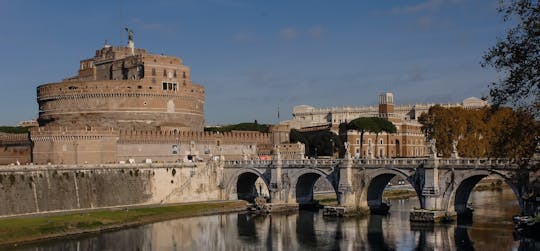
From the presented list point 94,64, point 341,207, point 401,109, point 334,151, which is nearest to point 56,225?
point 341,207

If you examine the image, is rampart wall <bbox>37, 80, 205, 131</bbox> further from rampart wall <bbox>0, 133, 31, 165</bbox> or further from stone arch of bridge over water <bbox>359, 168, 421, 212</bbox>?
stone arch of bridge over water <bbox>359, 168, 421, 212</bbox>

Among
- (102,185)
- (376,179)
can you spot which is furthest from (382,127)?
(102,185)

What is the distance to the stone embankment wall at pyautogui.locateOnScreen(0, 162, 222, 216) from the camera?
60844 millimetres

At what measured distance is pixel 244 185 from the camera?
8469cm

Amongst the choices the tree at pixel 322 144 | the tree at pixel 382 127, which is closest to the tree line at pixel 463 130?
Answer: the tree at pixel 322 144

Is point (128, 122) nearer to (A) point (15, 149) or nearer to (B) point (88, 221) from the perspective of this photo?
(A) point (15, 149)

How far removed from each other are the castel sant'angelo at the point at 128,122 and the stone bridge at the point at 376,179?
8.66 metres

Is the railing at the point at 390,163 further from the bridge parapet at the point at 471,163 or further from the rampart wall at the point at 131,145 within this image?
the rampart wall at the point at 131,145

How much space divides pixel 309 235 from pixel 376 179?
14.7 meters

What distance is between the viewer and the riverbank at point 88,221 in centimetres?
5197

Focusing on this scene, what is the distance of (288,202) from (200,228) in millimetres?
16759

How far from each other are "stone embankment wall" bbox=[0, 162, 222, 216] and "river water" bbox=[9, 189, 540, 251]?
8.10 meters

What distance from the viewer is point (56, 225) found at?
2175 inches

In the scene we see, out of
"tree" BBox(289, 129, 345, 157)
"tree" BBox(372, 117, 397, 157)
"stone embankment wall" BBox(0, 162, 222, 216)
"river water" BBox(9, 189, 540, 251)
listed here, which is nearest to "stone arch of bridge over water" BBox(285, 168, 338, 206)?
"river water" BBox(9, 189, 540, 251)
